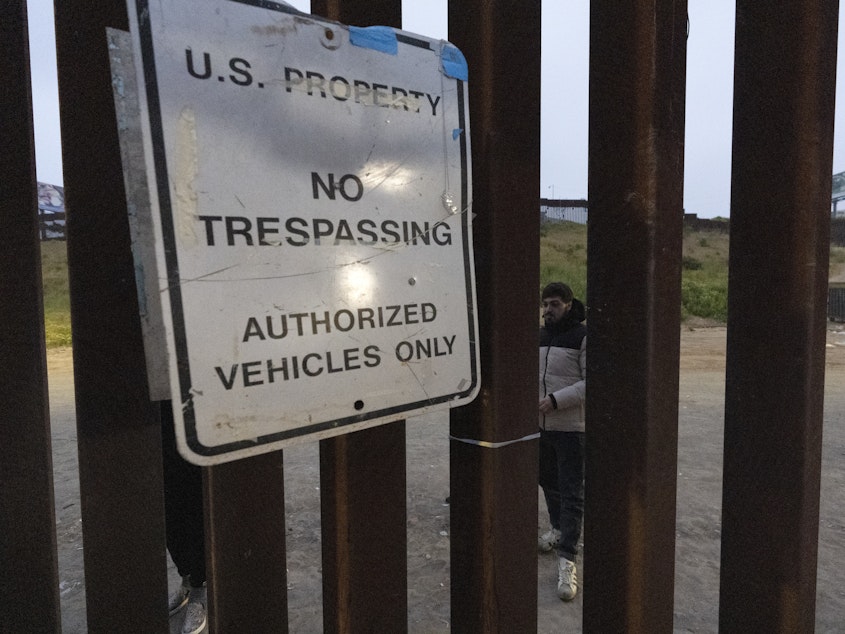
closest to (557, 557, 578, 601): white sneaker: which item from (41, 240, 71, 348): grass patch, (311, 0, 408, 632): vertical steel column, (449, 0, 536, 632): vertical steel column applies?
(449, 0, 536, 632): vertical steel column

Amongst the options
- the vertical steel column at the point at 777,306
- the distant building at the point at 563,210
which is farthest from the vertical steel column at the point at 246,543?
the distant building at the point at 563,210

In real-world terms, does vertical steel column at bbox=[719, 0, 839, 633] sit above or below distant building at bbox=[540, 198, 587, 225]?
below

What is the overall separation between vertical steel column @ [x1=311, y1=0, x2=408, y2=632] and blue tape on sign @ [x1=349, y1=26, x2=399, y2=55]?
122 mm

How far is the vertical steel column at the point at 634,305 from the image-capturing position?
1.13m

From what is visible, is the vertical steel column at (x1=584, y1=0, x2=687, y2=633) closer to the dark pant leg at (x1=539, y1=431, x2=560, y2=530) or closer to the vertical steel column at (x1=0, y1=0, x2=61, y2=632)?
the vertical steel column at (x1=0, y1=0, x2=61, y2=632)

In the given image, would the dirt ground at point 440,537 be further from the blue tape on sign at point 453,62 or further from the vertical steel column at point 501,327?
the blue tape on sign at point 453,62

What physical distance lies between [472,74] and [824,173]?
74cm

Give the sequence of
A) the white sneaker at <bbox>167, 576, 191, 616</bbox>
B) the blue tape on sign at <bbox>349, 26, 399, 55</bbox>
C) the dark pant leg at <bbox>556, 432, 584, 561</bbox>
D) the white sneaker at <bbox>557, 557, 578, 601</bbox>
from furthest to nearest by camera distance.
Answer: the dark pant leg at <bbox>556, 432, 584, 561</bbox> → the white sneaker at <bbox>557, 557, 578, 601</bbox> → the white sneaker at <bbox>167, 576, 191, 616</bbox> → the blue tape on sign at <bbox>349, 26, 399, 55</bbox>

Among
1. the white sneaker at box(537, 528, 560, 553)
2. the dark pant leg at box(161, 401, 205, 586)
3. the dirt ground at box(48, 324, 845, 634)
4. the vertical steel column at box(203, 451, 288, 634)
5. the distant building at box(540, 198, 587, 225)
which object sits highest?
the distant building at box(540, 198, 587, 225)

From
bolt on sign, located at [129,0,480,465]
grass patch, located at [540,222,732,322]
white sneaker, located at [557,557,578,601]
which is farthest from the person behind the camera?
grass patch, located at [540,222,732,322]

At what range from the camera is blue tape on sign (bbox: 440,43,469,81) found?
104 cm

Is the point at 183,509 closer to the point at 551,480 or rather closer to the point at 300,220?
the point at 300,220

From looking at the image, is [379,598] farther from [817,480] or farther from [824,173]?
[824,173]

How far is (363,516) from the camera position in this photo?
3.59 feet
